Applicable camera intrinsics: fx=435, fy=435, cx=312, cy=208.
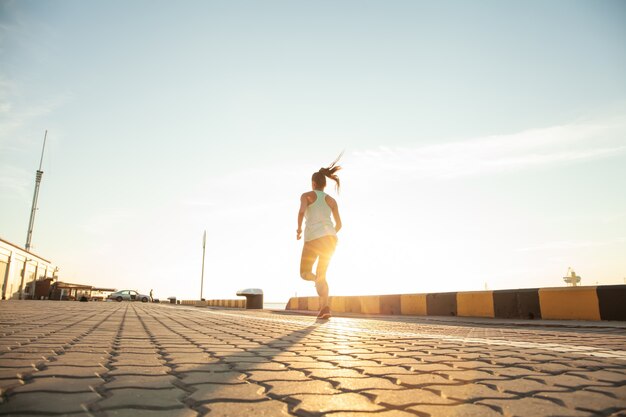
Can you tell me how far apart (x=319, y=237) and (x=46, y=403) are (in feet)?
19.0

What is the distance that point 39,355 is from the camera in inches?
105

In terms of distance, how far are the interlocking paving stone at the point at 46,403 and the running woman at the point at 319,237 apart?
222 inches

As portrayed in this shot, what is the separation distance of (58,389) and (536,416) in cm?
186

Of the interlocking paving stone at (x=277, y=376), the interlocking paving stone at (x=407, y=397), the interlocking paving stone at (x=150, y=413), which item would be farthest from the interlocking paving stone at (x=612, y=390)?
the interlocking paving stone at (x=150, y=413)

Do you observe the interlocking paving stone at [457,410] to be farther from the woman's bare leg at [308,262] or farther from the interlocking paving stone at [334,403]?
the woman's bare leg at [308,262]

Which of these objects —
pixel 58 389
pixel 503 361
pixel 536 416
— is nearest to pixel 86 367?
pixel 58 389

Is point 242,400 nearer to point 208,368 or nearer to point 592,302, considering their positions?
point 208,368

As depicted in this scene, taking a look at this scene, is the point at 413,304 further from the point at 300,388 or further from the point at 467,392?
the point at 300,388

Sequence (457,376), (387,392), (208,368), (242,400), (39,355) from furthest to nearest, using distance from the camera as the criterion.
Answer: (39,355) → (208,368) → (457,376) → (387,392) → (242,400)

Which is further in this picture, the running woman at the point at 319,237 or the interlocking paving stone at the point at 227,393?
the running woman at the point at 319,237

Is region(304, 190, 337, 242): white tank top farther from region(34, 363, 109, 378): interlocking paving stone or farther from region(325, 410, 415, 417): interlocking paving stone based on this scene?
region(325, 410, 415, 417): interlocking paving stone

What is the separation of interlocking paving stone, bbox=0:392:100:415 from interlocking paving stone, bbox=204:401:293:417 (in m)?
0.46

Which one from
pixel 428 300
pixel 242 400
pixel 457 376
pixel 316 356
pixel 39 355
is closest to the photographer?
pixel 242 400

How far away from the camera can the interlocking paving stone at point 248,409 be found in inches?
59.5
